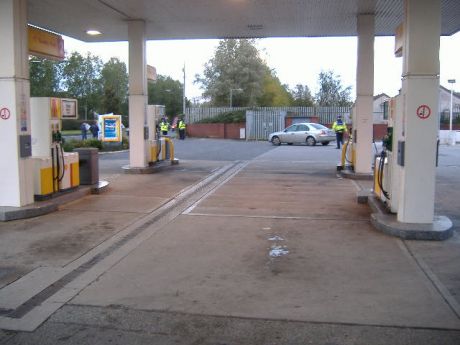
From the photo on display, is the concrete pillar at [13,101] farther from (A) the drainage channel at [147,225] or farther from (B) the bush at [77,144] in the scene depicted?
(B) the bush at [77,144]

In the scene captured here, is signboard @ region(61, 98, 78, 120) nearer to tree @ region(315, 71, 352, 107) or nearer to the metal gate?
the metal gate

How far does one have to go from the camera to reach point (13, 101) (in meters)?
9.11

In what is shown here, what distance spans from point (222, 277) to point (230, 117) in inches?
1446

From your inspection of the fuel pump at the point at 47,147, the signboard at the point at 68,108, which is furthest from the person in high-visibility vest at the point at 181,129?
the fuel pump at the point at 47,147

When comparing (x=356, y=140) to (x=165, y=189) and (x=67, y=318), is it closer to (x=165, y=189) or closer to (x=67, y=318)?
(x=165, y=189)

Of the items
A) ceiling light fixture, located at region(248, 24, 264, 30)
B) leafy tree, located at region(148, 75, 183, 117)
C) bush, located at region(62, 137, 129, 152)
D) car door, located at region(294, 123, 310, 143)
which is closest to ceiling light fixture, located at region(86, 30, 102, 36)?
ceiling light fixture, located at region(248, 24, 264, 30)

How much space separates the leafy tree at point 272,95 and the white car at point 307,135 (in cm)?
3309

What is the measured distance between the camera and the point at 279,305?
5.15 metres

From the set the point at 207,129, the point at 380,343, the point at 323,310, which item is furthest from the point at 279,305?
the point at 207,129

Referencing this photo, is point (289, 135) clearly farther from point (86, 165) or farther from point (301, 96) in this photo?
point (301, 96)

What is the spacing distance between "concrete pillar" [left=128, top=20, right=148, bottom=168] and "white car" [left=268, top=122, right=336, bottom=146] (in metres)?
17.1

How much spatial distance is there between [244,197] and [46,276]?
6.10 meters

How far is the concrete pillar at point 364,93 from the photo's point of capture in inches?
588

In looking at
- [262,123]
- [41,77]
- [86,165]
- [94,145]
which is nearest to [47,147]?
[86,165]
